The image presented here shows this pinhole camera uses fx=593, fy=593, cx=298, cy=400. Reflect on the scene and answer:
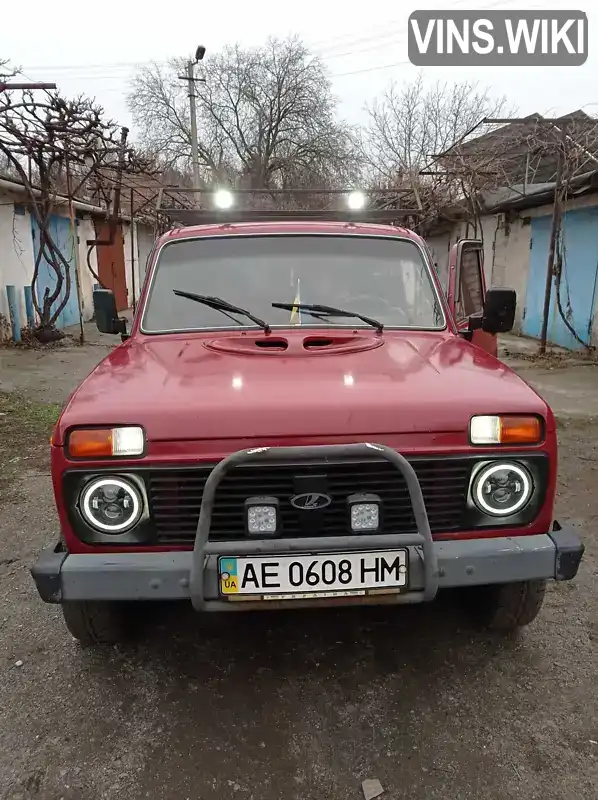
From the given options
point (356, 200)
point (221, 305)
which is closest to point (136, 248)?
point (356, 200)

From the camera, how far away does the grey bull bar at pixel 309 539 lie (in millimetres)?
2055

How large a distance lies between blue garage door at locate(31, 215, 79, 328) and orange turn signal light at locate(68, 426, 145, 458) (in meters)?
12.8

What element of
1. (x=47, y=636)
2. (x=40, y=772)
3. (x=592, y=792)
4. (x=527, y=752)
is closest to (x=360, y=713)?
(x=527, y=752)

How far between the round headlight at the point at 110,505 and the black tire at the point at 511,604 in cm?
165

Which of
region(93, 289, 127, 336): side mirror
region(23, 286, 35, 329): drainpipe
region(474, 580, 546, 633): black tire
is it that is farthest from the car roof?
region(23, 286, 35, 329): drainpipe

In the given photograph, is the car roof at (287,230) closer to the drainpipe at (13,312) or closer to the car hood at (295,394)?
the car hood at (295,394)

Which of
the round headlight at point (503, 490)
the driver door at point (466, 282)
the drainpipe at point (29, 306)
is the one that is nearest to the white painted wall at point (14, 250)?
the drainpipe at point (29, 306)

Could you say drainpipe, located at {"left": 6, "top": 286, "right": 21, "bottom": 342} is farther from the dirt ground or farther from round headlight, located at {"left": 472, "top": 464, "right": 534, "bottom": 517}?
round headlight, located at {"left": 472, "top": 464, "right": 534, "bottom": 517}

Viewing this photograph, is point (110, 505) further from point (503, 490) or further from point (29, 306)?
point (29, 306)

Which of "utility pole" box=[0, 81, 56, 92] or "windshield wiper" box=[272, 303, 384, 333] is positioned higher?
"utility pole" box=[0, 81, 56, 92]

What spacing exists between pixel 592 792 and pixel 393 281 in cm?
250

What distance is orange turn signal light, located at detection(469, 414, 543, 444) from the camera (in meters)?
2.21

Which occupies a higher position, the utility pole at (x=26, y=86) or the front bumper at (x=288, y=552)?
the utility pole at (x=26, y=86)

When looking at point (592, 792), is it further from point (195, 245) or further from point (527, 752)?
point (195, 245)
